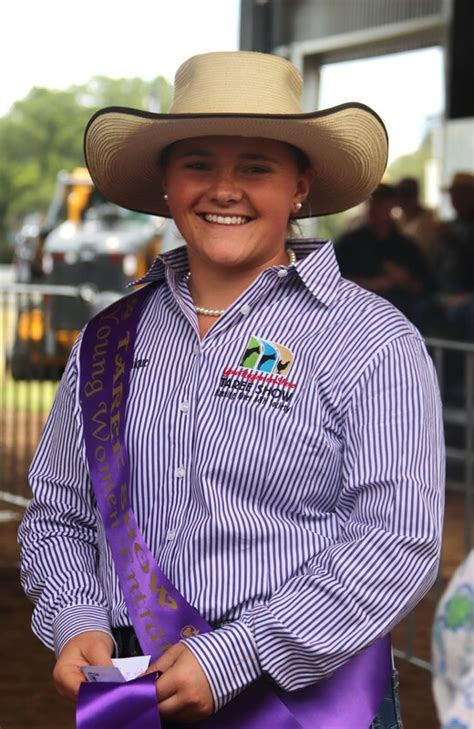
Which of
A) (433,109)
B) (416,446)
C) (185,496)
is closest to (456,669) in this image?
(416,446)

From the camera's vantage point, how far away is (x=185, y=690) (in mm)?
2064

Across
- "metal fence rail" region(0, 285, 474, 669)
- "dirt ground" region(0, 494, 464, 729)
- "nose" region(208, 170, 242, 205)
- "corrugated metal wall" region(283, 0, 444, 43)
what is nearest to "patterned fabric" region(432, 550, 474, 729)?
"nose" region(208, 170, 242, 205)

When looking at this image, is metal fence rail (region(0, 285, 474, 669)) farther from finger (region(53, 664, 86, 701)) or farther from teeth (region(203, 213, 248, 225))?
finger (region(53, 664, 86, 701))

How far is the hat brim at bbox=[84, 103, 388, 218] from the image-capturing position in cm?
231

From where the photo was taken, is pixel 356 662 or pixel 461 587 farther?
pixel 356 662

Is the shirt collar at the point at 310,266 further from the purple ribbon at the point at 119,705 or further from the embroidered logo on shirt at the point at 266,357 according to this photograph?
the purple ribbon at the point at 119,705

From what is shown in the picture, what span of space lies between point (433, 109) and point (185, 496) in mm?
6173

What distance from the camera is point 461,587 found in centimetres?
171

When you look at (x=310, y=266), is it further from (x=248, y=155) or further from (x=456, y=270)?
(x=456, y=270)

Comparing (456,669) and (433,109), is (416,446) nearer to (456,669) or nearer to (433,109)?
(456,669)

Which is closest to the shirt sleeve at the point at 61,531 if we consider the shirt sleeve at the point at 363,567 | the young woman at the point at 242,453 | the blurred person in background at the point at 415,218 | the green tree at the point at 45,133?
the young woman at the point at 242,453

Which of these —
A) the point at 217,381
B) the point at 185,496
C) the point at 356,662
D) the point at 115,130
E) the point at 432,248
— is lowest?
the point at 432,248

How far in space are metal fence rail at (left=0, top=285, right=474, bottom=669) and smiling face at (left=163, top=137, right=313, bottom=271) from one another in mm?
2630

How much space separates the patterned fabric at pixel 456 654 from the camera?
1.55m
